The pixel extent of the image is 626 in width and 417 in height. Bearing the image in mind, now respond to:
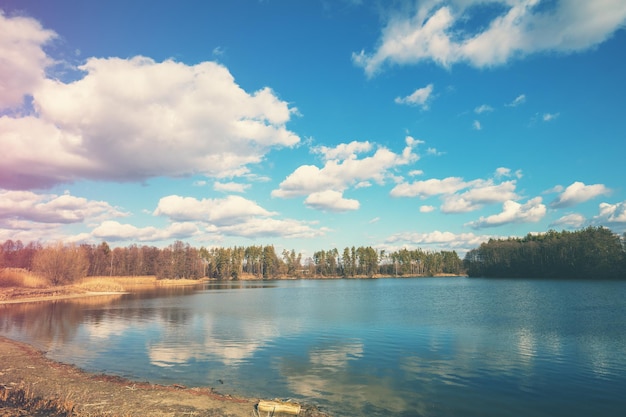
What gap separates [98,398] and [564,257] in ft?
548

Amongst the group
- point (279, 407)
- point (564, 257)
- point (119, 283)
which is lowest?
point (119, 283)

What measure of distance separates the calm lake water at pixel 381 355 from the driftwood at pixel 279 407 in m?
1.78

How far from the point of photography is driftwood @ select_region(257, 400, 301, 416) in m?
15.0

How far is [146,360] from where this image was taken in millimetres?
25344

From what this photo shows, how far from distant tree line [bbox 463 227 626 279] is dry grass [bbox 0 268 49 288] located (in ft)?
553

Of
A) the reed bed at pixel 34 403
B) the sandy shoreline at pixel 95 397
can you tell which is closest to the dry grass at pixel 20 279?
the sandy shoreline at pixel 95 397

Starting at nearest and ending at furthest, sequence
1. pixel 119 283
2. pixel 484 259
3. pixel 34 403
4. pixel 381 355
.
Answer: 1. pixel 34 403
2. pixel 381 355
3. pixel 119 283
4. pixel 484 259

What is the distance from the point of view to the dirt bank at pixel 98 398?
14625mm

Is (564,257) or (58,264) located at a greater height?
(564,257)

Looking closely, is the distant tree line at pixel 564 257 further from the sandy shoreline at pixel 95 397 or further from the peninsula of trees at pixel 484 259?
the sandy shoreline at pixel 95 397

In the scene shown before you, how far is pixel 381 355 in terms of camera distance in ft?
86.0

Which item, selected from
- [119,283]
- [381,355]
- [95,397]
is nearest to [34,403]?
[95,397]

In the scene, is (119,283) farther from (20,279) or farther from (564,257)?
(564,257)

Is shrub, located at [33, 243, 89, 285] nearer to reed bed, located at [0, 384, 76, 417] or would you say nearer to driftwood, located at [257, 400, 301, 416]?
reed bed, located at [0, 384, 76, 417]
